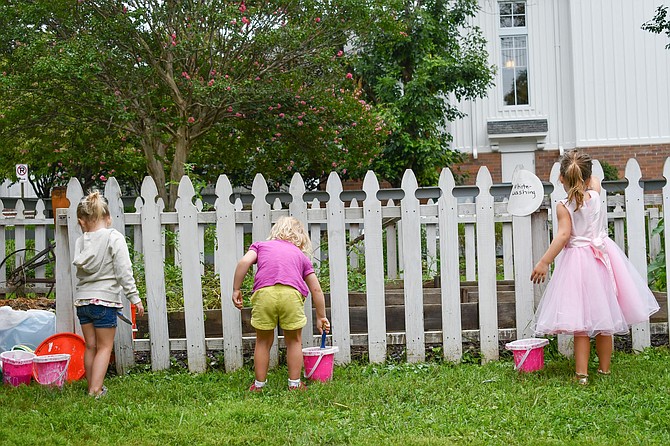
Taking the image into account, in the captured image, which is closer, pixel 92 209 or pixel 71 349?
pixel 92 209

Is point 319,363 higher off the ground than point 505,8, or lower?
lower

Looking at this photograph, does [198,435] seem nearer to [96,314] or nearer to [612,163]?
[96,314]

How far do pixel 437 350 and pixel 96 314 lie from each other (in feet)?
7.77

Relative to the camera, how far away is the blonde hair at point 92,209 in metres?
5.23

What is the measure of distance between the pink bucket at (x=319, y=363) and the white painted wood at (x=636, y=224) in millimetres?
2269

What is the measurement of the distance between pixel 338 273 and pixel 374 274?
0.83ft

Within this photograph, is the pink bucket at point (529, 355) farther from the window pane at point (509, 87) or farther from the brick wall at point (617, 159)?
the window pane at point (509, 87)

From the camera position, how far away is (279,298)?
16.8 feet

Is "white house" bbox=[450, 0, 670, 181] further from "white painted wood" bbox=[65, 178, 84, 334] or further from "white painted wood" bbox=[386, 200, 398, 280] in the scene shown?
"white painted wood" bbox=[65, 178, 84, 334]

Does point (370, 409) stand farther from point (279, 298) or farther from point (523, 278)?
point (523, 278)

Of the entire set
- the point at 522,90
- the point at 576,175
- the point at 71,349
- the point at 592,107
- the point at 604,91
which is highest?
the point at 522,90

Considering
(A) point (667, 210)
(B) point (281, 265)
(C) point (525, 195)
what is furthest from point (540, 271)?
(B) point (281, 265)

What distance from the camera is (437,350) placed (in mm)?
5863

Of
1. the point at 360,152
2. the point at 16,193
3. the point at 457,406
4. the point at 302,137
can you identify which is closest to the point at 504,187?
the point at 360,152
